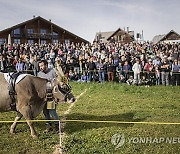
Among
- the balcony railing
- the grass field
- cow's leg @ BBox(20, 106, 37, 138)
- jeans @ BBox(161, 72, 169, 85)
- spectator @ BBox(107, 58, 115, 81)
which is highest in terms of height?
the balcony railing

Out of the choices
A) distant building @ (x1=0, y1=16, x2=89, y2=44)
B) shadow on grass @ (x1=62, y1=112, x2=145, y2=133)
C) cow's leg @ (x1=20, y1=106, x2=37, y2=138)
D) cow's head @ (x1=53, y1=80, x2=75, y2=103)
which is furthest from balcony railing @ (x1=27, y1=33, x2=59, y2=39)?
cow's leg @ (x1=20, y1=106, x2=37, y2=138)

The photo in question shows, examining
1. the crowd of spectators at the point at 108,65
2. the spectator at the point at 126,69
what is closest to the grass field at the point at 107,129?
the crowd of spectators at the point at 108,65

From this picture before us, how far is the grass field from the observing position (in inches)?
255

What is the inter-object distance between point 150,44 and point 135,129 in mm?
20224

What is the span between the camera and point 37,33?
182ft

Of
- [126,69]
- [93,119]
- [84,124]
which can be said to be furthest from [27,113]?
[126,69]

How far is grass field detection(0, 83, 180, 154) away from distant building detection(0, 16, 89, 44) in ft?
143

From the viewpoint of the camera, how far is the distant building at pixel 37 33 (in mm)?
53219

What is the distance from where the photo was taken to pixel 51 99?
745cm

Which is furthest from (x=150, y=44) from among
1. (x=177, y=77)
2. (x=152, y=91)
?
(x=152, y=91)

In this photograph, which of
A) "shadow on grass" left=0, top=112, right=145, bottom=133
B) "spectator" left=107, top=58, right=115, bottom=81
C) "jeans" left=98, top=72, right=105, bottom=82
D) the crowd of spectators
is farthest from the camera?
"jeans" left=98, top=72, right=105, bottom=82

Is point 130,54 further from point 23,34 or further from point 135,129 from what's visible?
point 23,34

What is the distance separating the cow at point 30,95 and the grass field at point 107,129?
0.65 metres

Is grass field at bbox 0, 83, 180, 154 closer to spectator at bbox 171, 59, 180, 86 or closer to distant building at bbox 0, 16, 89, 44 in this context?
spectator at bbox 171, 59, 180, 86
